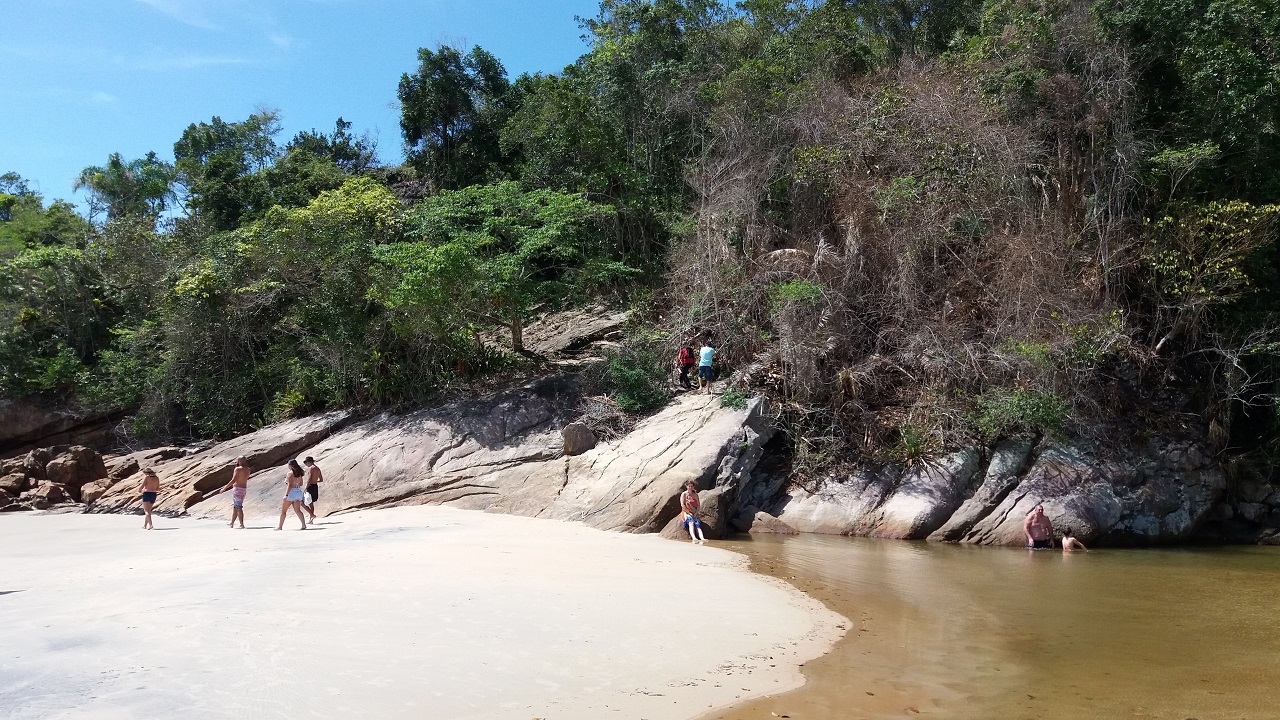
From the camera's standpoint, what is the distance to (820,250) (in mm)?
18562

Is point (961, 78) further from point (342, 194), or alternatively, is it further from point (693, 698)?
point (693, 698)

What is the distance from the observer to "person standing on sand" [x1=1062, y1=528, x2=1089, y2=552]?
13.8m

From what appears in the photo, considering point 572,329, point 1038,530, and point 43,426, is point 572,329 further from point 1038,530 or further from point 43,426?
point 43,426

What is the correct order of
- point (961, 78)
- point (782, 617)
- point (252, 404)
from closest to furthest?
1. point (782, 617)
2. point (961, 78)
3. point (252, 404)

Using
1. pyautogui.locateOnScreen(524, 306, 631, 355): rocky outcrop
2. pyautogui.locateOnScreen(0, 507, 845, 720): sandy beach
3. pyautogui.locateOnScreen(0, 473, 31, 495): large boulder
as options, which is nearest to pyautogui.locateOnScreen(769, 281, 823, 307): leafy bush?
pyautogui.locateOnScreen(524, 306, 631, 355): rocky outcrop

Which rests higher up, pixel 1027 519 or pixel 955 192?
pixel 955 192

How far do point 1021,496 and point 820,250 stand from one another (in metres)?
6.97

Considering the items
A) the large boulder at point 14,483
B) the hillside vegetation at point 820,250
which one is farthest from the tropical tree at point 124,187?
the large boulder at point 14,483

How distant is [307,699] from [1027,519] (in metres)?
12.8

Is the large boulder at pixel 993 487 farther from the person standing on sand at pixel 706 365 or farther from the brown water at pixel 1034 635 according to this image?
the person standing on sand at pixel 706 365

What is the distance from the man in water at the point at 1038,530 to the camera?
46.0 ft

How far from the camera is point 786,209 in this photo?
20.9 meters

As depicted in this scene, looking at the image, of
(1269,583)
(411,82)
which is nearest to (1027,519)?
(1269,583)

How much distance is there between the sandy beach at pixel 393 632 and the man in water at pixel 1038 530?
5.88 metres
